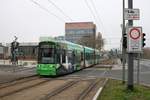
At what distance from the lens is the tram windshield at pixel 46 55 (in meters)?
32.2

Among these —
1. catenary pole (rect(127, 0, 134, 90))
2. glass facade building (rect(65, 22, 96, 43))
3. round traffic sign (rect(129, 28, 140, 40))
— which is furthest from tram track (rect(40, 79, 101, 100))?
glass facade building (rect(65, 22, 96, 43))

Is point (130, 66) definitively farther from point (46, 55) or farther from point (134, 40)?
point (46, 55)

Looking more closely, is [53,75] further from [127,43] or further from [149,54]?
[149,54]

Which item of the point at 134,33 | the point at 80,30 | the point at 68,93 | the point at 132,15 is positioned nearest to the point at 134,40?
the point at 134,33

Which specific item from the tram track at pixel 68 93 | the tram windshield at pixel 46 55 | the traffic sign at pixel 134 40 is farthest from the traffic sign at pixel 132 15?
the tram windshield at pixel 46 55

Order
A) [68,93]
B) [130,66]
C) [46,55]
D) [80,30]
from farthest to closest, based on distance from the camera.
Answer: [80,30]
[46,55]
[68,93]
[130,66]

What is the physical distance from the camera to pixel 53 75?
107ft

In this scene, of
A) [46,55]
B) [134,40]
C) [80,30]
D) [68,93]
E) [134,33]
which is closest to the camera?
[134,40]

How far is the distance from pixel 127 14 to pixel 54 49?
14.3 meters

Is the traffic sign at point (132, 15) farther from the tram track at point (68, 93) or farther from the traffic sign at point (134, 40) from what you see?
the tram track at point (68, 93)

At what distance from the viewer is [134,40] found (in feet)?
59.9

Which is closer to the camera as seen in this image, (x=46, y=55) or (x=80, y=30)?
(x=46, y=55)

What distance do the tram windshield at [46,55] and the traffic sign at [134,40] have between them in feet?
47.2

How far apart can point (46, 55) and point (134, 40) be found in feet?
49.3
